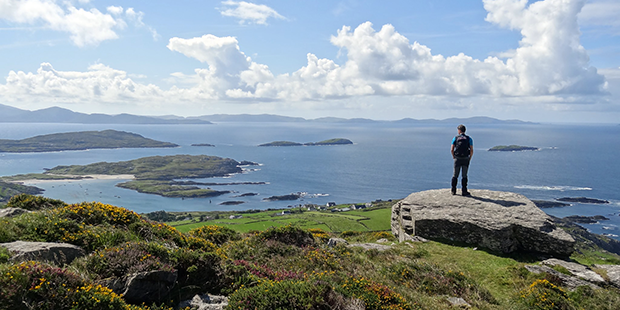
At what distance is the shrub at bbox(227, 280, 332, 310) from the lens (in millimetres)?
7152

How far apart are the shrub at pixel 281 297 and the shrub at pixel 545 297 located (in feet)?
22.2

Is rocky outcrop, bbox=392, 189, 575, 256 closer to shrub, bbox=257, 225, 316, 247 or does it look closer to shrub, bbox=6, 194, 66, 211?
shrub, bbox=257, 225, 316, 247

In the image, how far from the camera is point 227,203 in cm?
12250

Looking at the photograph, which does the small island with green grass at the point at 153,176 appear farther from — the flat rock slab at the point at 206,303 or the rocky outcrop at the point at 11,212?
the flat rock slab at the point at 206,303

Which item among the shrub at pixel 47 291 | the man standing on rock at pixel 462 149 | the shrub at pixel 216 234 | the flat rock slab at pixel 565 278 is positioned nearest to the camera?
the shrub at pixel 47 291

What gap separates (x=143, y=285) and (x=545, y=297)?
11253 mm

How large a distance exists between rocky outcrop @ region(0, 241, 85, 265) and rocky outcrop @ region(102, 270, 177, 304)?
177 centimetres

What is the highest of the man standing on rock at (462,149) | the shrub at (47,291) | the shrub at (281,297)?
Result: the man standing on rock at (462,149)

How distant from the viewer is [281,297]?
288 inches

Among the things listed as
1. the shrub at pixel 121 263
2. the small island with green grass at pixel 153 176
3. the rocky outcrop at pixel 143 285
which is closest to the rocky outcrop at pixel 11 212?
the shrub at pixel 121 263

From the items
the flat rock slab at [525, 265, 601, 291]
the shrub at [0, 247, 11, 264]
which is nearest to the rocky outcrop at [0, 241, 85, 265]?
the shrub at [0, 247, 11, 264]

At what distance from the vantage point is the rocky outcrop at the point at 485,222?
602 inches

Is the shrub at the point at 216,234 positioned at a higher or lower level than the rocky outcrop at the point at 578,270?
higher

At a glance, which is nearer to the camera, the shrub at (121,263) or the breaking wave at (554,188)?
the shrub at (121,263)
